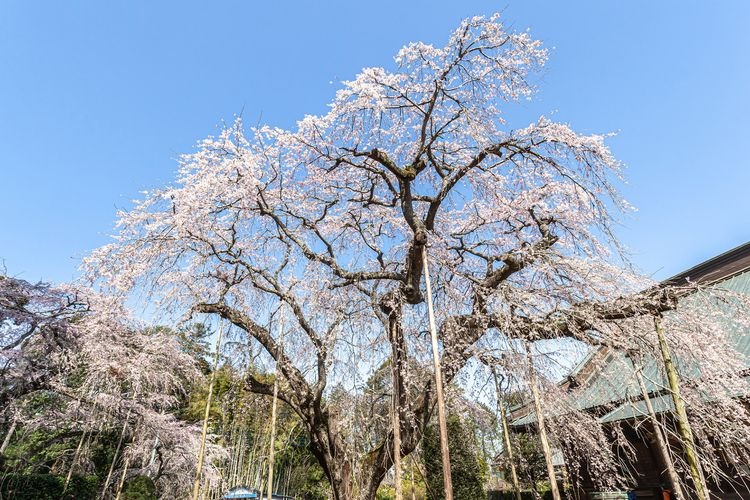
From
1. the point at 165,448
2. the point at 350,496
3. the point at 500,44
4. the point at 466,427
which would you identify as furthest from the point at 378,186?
the point at 165,448

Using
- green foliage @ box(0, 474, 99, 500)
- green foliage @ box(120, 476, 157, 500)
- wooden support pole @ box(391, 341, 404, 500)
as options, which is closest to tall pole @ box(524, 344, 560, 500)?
wooden support pole @ box(391, 341, 404, 500)

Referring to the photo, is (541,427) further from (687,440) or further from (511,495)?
(511,495)

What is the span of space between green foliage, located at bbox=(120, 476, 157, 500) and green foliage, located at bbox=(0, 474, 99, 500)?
1029 mm

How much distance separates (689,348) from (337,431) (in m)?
5.49

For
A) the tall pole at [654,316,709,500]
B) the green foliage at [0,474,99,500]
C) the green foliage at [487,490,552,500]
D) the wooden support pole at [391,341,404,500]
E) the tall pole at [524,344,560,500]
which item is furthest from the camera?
the green foliage at [487,490,552,500]

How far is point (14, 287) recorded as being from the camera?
778 centimetres

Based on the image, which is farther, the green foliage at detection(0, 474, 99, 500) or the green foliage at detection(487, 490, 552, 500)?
the green foliage at detection(487, 490, 552, 500)

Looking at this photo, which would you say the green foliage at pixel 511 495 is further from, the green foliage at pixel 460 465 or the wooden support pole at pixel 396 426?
the wooden support pole at pixel 396 426

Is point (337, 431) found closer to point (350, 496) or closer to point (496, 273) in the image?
point (350, 496)

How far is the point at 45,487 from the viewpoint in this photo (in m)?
11.5

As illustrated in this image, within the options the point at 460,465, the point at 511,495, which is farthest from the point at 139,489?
the point at 511,495

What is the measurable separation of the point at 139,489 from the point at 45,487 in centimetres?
381

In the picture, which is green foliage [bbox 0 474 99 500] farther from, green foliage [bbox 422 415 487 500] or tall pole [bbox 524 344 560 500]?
tall pole [bbox 524 344 560 500]

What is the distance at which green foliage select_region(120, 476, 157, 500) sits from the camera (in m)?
14.1
